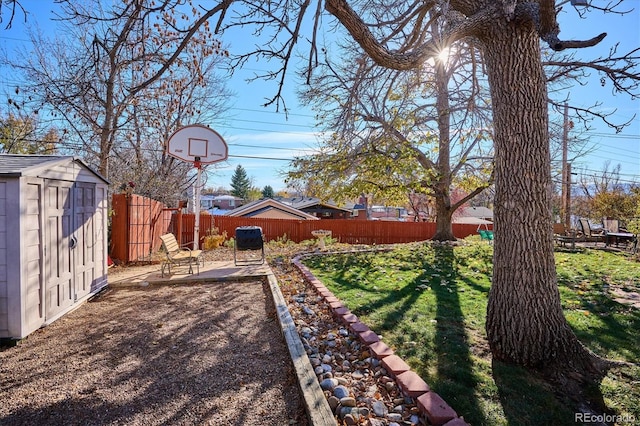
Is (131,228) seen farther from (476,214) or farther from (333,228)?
(476,214)

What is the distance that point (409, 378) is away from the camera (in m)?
2.24

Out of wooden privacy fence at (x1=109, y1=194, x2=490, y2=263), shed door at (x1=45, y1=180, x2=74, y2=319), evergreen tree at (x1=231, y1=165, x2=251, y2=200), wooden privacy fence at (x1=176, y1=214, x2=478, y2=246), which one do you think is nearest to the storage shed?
shed door at (x1=45, y1=180, x2=74, y2=319)

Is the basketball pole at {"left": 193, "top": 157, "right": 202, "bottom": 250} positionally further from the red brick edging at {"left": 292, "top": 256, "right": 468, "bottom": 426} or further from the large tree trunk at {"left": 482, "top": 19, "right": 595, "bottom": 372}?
the large tree trunk at {"left": 482, "top": 19, "right": 595, "bottom": 372}

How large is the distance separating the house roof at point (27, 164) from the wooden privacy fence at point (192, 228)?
354 cm

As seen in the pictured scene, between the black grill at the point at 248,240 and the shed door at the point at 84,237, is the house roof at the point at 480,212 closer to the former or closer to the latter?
the black grill at the point at 248,240

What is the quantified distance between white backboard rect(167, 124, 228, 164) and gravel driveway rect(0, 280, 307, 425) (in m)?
4.71

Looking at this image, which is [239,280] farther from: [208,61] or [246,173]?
[246,173]

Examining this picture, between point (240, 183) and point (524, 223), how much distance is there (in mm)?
52098

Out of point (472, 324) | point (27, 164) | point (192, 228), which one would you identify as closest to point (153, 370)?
point (27, 164)

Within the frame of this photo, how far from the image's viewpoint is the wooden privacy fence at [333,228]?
13109mm

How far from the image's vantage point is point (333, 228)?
15.3m

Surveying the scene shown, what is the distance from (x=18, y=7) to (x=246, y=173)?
5217cm

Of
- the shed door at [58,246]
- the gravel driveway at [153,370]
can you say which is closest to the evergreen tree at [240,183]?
the shed door at [58,246]

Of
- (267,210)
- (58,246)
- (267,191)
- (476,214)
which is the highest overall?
(267,191)
